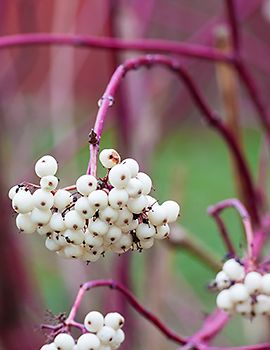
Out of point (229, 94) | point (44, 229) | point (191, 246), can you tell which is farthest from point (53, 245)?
point (229, 94)

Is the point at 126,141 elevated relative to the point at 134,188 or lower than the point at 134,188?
elevated

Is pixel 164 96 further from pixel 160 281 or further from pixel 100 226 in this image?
pixel 100 226

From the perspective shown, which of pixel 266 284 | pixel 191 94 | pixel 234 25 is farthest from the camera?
pixel 234 25

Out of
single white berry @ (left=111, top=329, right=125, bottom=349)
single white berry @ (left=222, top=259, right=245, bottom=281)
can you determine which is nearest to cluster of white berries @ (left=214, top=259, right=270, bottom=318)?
single white berry @ (left=222, top=259, right=245, bottom=281)

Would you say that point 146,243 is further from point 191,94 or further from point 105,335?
point 191,94

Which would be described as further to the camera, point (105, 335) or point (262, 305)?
point (262, 305)

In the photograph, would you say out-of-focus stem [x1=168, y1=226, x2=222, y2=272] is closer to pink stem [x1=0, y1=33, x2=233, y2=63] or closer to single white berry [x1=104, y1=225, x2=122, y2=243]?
pink stem [x1=0, y1=33, x2=233, y2=63]

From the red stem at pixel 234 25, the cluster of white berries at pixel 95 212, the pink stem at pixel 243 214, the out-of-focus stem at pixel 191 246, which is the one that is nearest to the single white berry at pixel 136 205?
the cluster of white berries at pixel 95 212
